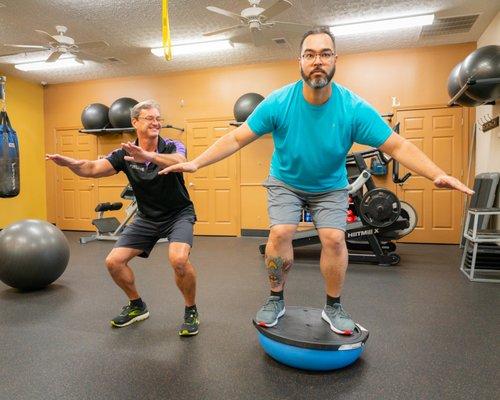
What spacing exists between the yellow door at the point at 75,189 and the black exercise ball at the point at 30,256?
4.60 m

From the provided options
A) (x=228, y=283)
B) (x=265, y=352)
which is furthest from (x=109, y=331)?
(x=228, y=283)

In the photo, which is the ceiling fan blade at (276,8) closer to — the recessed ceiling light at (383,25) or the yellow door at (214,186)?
the recessed ceiling light at (383,25)

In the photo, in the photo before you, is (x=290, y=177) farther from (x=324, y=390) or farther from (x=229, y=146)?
(x=324, y=390)

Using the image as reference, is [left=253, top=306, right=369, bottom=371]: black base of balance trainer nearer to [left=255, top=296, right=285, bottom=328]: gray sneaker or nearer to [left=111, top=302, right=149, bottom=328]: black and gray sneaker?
[left=255, top=296, right=285, bottom=328]: gray sneaker

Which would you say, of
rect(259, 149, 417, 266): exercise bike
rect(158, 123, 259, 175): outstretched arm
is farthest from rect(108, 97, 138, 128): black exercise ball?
rect(158, 123, 259, 175): outstretched arm

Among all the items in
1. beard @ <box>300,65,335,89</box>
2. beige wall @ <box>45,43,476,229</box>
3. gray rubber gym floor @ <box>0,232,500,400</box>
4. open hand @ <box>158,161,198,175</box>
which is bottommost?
gray rubber gym floor @ <box>0,232,500,400</box>

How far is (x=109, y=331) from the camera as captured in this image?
2.60m

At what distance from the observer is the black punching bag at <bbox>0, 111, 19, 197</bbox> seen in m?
4.12

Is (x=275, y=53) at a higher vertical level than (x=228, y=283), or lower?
higher

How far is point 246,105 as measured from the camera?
631 cm

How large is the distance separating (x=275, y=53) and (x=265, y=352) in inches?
215

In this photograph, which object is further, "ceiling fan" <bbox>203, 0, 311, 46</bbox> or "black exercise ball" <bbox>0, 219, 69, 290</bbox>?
"ceiling fan" <bbox>203, 0, 311, 46</bbox>

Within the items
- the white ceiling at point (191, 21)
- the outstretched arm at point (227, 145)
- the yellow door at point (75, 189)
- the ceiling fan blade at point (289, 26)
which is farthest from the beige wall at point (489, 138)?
the yellow door at point (75, 189)

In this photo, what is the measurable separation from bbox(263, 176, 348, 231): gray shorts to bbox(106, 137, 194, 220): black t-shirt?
2.47 feet
